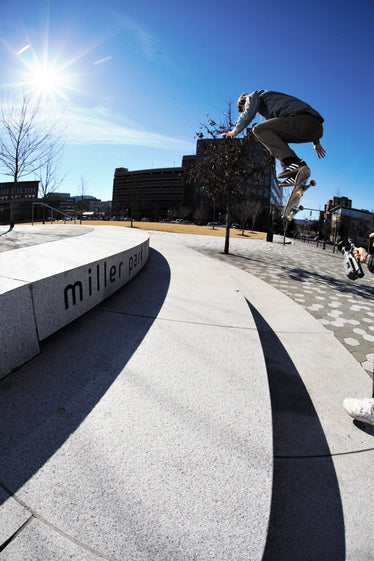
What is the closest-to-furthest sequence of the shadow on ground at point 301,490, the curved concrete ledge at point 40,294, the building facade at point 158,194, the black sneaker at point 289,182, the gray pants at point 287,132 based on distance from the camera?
the shadow on ground at point 301,490
the curved concrete ledge at point 40,294
the gray pants at point 287,132
the black sneaker at point 289,182
the building facade at point 158,194

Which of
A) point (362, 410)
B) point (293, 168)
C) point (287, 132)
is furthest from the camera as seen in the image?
point (293, 168)

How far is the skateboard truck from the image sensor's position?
9.18ft

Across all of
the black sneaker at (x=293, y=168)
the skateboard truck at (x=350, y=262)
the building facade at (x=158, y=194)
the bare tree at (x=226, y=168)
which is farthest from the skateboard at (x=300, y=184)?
the building facade at (x=158, y=194)

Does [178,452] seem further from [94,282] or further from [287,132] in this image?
[287,132]

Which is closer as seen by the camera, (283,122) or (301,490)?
(301,490)

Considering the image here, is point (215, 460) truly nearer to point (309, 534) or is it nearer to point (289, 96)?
point (309, 534)

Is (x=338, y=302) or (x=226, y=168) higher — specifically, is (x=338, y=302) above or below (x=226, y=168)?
Answer: below

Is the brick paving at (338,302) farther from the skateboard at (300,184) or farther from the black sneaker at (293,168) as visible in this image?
the black sneaker at (293,168)

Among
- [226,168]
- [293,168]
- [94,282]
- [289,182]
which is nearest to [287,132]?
[293,168]

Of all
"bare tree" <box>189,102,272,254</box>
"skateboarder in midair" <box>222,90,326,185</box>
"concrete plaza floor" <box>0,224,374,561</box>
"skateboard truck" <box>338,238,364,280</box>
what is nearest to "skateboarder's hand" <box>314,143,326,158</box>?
"skateboarder in midair" <box>222,90,326,185</box>

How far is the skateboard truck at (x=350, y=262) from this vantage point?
2.80m

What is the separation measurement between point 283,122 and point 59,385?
11.9 ft

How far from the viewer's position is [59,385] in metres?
2.04

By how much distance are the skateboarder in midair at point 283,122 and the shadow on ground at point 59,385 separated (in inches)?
109
